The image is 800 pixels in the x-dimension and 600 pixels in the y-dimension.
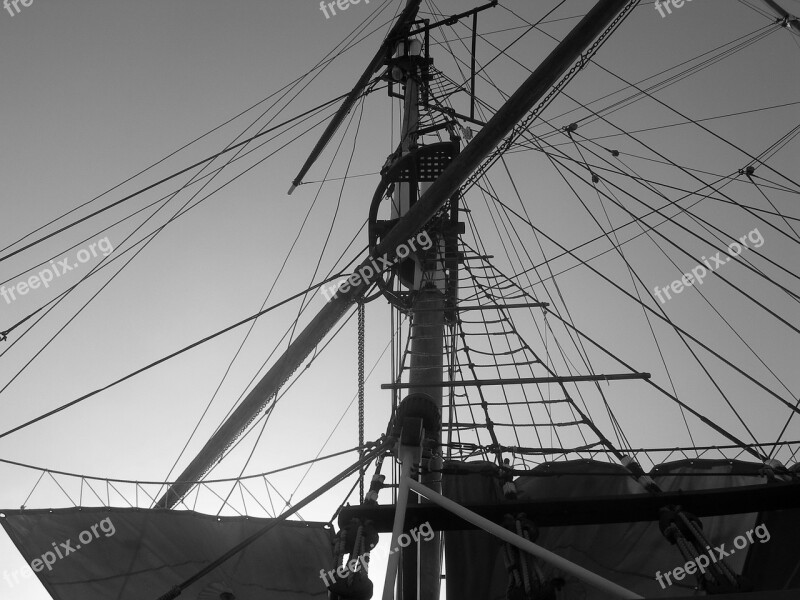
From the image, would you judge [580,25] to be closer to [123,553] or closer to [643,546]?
[643,546]

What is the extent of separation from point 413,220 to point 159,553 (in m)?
4.13

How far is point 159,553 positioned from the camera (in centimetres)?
576

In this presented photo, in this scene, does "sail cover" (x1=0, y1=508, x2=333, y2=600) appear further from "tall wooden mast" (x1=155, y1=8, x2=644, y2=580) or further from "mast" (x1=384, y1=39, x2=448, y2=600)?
"mast" (x1=384, y1=39, x2=448, y2=600)

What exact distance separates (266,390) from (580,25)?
17.2 feet

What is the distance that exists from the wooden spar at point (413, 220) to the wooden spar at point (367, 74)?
15.8 ft

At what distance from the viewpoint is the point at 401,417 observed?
5.08 m

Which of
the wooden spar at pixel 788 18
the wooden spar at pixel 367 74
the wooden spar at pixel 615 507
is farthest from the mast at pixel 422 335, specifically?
the wooden spar at pixel 788 18

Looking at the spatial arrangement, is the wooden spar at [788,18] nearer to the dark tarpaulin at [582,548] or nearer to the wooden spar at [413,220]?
the wooden spar at [413,220]

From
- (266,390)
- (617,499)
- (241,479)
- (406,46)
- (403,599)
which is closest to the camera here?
(617,499)

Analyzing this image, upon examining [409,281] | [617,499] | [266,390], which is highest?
[409,281]

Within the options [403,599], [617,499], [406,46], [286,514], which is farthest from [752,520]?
[406,46]

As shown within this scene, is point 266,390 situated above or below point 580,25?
below

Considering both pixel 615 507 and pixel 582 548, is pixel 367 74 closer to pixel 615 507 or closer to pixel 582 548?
pixel 582 548

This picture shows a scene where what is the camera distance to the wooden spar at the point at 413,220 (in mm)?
6695
